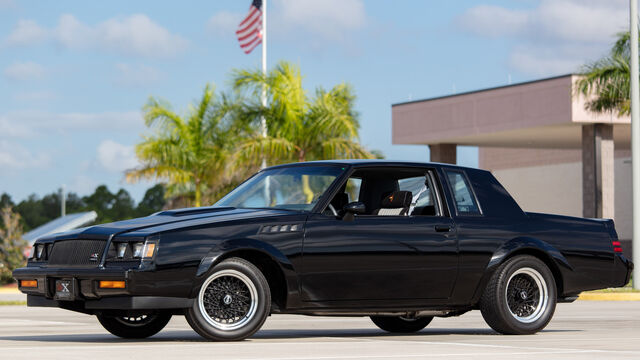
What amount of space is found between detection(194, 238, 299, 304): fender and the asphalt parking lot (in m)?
0.53

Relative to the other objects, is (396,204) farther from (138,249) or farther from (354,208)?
(138,249)

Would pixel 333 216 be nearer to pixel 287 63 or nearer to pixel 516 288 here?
pixel 516 288

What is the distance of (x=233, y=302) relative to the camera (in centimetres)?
1040

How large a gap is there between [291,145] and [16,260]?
8.60 metres

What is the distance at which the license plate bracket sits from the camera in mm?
10242

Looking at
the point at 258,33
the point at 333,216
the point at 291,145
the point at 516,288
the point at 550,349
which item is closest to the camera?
the point at 550,349

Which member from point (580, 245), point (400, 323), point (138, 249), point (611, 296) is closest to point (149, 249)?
point (138, 249)

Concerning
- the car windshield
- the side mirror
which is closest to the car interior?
the car windshield

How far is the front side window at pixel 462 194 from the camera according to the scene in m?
11.8

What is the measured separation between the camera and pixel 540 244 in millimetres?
11969

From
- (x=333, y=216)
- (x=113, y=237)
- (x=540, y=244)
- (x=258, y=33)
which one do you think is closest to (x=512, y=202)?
(x=540, y=244)

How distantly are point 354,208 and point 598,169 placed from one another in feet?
96.2

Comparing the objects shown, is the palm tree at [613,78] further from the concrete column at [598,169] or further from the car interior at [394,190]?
the car interior at [394,190]

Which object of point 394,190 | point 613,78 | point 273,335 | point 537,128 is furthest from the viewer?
point 537,128
